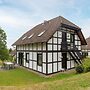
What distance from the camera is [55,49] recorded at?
70.3 ft

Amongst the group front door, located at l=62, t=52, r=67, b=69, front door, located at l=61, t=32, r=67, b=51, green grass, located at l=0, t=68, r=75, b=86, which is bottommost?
green grass, located at l=0, t=68, r=75, b=86

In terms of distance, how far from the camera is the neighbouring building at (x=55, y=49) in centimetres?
2064

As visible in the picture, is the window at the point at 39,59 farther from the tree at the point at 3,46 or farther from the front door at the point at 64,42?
the tree at the point at 3,46

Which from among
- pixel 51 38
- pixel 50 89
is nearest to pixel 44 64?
pixel 51 38

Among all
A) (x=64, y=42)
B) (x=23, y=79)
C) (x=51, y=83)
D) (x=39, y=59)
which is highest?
(x=64, y=42)

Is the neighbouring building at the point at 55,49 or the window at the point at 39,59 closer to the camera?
the neighbouring building at the point at 55,49

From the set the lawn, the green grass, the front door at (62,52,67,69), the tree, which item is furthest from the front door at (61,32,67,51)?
the tree

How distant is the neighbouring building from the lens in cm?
2064

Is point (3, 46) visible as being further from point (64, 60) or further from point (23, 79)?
point (23, 79)

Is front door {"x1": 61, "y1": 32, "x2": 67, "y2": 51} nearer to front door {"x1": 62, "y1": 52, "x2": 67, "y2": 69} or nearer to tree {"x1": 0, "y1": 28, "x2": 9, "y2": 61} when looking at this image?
front door {"x1": 62, "y1": 52, "x2": 67, "y2": 69}

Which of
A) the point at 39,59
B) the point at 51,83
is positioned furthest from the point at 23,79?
the point at 51,83

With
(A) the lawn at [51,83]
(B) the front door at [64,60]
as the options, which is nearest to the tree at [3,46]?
(B) the front door at [64,60]

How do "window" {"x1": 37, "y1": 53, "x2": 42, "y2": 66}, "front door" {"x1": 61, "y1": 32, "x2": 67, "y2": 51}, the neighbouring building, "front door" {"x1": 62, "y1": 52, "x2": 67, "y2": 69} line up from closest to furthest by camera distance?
1. the neighbouring building
2. "window" {"x1": 37, "y1": 53, "x2": 42, "y2": 66}
3. "front door" {"x1": 61, "y1": 32, "x2": 67, "y2": 51}
4. "front door" {"x1": 62, "y1": 52, "x2": 67, "y2": 69}

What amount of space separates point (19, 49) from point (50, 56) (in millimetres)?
10957
